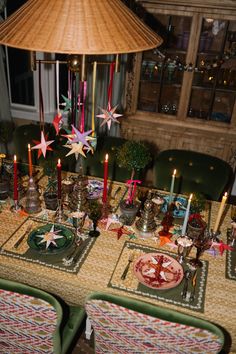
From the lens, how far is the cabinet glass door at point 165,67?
3.34 m

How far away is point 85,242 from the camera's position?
6.13 feet

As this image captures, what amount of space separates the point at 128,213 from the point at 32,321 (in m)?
0.79

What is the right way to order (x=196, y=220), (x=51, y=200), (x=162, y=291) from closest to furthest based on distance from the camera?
(x=162, y=291) < (x=196, y=220) < (x=51, y=200)

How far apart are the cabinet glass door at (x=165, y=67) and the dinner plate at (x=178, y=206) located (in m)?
1.58

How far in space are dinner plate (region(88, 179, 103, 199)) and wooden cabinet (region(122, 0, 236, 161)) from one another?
1.40 m

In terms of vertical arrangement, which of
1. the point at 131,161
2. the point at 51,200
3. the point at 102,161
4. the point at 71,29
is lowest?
the point at 102,161

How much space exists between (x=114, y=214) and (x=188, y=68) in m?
1.89

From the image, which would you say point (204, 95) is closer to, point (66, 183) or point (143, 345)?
point (66, 183)

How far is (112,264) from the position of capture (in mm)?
1740

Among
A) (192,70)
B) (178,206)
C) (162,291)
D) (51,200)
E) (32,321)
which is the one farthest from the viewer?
→ (192,70)

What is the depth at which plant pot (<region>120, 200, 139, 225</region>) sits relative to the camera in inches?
79.4

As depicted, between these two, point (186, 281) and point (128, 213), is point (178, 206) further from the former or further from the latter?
point (186, 281)

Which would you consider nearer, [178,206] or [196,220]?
[196,220]

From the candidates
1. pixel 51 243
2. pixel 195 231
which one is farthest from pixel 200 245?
pixel 51 243
